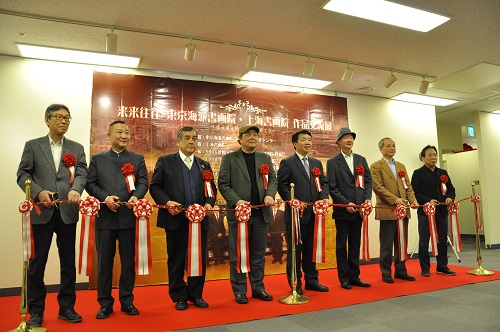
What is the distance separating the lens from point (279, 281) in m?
4.57

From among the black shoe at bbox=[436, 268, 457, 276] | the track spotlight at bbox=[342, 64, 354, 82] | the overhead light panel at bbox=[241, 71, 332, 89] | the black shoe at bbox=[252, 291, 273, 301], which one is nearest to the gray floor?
the black shoe at bbox=[252, 291, 273, 301]

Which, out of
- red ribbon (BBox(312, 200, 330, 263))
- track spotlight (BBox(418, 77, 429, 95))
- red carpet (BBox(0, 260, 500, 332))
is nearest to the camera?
red carpet (BBox(0, 260, 500, 332))

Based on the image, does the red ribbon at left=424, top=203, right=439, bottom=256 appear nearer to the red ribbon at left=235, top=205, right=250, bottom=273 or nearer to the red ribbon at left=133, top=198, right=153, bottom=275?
the red ribbon at left=235, top=205, right=250, bottom=273

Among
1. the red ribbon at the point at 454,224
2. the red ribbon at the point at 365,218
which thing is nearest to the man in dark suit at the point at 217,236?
the red ribbon at the point at 365,218

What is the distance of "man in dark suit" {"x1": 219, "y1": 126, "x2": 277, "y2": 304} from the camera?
3412 mm

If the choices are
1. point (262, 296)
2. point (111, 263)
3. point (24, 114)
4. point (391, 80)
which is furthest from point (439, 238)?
point (24, 114)

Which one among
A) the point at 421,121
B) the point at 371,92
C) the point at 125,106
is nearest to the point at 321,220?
the point at 125,106

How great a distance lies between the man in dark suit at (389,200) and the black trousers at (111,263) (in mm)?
2881

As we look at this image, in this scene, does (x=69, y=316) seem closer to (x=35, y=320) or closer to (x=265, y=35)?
(x=35, y=320)

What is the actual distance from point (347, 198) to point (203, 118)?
7.36 feet

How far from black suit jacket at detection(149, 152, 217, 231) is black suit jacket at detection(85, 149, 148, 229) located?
130 mm

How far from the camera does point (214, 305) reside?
3.32m

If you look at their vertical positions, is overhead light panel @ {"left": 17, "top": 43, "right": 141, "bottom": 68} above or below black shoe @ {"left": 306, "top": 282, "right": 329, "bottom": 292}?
above

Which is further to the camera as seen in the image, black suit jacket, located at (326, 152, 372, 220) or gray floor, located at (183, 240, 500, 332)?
black suit jacket, located at (326, 152, 372, 220)
